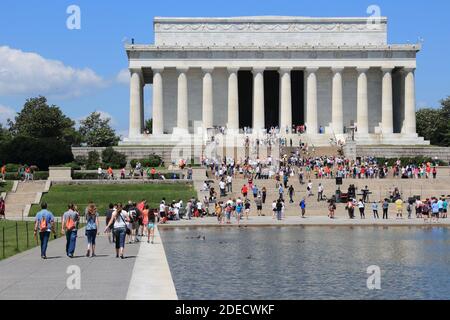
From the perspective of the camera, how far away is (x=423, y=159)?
85.7 metres

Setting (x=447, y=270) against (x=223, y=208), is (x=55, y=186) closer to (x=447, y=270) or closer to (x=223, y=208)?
(x=223, y=208)

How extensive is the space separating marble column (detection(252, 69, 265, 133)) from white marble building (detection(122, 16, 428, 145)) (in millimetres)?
118

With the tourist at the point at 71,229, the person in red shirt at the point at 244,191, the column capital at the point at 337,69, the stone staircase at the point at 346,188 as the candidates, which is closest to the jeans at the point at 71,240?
the tourist at the point at 71,229

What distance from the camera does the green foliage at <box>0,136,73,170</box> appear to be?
288 ft

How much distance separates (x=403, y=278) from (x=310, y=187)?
41.1m

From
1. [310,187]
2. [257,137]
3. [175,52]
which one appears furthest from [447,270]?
[175,52]

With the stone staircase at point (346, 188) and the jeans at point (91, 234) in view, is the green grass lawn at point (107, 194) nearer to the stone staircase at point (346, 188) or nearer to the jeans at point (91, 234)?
the stone staircase at point (346, 188)

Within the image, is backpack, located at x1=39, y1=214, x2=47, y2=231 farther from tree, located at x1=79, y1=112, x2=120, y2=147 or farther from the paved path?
tree, located at x1=79, y1=112, x2=120, y2=147

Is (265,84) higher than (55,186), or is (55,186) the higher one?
(265,84)

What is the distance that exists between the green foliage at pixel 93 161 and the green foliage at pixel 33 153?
8.72 ft

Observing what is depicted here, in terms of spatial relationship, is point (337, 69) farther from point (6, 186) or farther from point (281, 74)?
point (6, 186)

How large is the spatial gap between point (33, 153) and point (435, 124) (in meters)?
77.0

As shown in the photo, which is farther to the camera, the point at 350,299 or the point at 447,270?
the point at 447,270

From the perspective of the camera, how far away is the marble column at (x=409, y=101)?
10306cm
